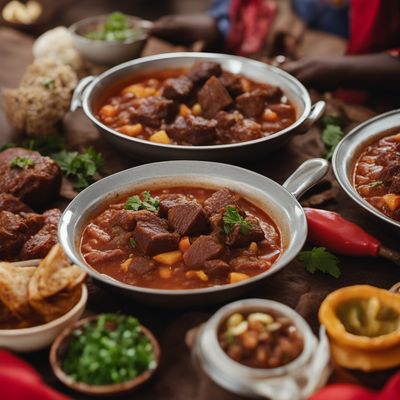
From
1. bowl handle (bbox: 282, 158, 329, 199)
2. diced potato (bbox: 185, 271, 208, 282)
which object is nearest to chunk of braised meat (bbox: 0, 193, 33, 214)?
diced potato (bbox: 185, 271, 208, 282)

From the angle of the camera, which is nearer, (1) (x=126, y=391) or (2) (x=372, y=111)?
(1) (x=126, y=391)

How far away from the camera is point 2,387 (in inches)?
91.7

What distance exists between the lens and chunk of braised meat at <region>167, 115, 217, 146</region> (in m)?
3.82

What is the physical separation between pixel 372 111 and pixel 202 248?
2369 millimetres

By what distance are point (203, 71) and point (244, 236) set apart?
1783 mm

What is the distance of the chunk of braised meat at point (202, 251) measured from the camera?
2859 mm

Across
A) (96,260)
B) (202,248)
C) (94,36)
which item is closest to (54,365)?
(96,260)

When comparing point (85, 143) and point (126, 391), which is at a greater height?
point (126, 391)

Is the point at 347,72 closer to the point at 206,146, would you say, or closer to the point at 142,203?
the point at 206,146

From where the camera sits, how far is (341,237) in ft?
10.4

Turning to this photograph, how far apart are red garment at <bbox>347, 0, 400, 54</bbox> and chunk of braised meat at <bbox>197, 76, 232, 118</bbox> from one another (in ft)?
6.40

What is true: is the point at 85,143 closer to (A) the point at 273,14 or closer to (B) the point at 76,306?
(B) the point at 76,306

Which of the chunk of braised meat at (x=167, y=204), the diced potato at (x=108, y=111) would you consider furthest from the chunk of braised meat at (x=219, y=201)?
the diced potato at (x=108, y=111)

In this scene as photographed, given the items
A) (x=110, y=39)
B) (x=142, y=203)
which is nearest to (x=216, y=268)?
(x=142, y=203)
